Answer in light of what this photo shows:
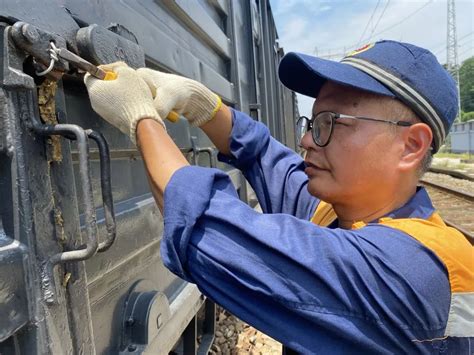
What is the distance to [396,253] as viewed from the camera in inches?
38.3

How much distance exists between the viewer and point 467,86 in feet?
224

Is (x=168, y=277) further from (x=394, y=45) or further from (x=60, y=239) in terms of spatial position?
(x=394, y=45)

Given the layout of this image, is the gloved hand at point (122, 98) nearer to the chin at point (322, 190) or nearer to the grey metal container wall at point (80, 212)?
the grey metal container wall at point (80, 212)

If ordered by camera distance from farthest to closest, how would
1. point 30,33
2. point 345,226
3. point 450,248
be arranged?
1. point 345,226
2. point 450,248
3. point 30,33

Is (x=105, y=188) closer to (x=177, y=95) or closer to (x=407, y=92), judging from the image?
(x=177, y=95)

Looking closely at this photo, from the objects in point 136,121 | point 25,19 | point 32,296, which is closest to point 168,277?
point 136,121

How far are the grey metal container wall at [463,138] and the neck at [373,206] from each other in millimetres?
25415

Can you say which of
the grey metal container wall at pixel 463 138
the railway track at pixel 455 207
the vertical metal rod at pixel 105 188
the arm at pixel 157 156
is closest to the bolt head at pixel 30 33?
the vertical metal rod at pixel 105 188

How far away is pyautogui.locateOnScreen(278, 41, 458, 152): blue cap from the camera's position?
1.16m

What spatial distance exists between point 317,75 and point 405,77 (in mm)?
253

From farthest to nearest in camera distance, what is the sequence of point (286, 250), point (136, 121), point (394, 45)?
1. point (394, 45)
2. point (136, 121)
3. point (286, 250)

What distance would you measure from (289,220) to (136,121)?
461 mm

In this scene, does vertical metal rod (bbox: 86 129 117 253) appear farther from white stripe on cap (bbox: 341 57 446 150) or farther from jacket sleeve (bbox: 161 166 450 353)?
white stripe on cap (bbox: 341 57 446 150)

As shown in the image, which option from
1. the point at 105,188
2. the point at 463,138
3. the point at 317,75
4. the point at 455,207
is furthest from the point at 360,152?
the point at 463,138
